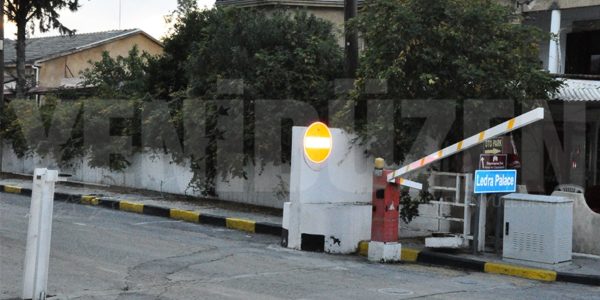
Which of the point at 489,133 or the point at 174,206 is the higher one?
the point at 489,133

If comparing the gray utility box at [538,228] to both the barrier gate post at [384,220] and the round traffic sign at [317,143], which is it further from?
the round traffic sign at [317,143]

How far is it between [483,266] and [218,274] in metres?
3.63

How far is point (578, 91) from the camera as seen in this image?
13.4m

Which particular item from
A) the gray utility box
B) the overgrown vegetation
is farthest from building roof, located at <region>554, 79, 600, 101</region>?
the gray utility box

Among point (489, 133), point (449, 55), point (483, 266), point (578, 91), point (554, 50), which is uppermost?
point (554, 50)

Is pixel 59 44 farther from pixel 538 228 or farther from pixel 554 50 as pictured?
pixel 538 228

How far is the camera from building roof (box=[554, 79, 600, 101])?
13.1 meters

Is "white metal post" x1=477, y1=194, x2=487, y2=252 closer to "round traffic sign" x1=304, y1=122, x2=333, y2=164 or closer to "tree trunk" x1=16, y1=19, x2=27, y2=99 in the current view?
"round traffic sign" x1=304, y1=122, x2=333, y2=164

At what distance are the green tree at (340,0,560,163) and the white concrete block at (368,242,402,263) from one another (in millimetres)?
2243

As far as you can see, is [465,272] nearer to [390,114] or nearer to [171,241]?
[390,114]

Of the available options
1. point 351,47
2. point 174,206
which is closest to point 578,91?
point 351,47

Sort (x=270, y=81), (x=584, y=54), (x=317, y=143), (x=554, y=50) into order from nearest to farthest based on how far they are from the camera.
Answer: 1. (x=317, y=143)
2. (x=270, y=81)
3. (x=554, y=50)
4. (x=584, y=54)

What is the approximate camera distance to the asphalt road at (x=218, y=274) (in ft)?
24.3

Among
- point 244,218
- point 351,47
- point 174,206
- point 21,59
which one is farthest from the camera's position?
point 21,59
